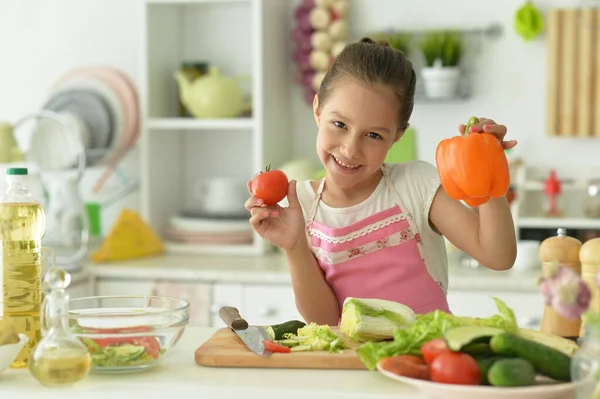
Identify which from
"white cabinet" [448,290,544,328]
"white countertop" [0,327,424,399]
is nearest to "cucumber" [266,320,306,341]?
"white countertop" [0,327,424,399]

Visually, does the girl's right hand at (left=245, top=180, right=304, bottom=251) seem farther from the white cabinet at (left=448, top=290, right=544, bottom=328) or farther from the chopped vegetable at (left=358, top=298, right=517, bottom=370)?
the white cabinet at (left=448, top=290, right=544, bottom=328)

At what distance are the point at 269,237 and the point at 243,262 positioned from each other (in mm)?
1456

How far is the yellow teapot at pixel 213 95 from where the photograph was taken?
3.07 m

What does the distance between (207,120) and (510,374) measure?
2.13 meters

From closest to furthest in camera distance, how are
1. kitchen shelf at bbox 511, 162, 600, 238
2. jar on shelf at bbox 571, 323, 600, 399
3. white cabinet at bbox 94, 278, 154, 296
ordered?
jar on shelf at bbox 571, 323, 600, 399, white cabinet at bbox 94, 278, 154, 296, kitchen shelf at bbox 511, 162, 600, 238

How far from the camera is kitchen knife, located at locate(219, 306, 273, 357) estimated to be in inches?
51.8

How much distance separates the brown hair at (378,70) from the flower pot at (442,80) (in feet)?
4.57

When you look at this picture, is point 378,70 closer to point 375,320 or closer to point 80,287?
point 375,320

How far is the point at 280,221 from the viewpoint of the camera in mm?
1497

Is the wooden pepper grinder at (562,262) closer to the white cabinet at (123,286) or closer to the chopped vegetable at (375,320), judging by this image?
the chopped vegetable at (375,320)

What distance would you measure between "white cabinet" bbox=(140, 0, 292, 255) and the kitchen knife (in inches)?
62.6

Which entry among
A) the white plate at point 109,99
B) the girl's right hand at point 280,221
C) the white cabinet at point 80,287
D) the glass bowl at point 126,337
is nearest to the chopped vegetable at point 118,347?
the glass bowl at point 126,337

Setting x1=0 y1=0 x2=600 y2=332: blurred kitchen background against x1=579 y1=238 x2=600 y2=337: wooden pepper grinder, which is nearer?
x1=579 y1=238 x2=600 y2=337: wooden pepper grinder

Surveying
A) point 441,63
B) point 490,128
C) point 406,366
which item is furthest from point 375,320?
point 441,63
